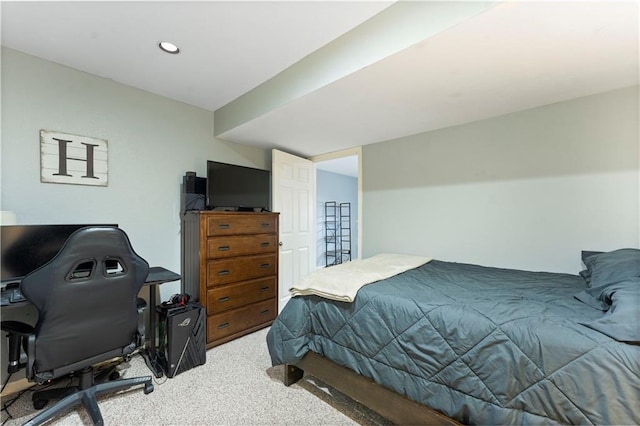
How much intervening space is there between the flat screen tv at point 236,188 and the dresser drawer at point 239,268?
558 millimetres

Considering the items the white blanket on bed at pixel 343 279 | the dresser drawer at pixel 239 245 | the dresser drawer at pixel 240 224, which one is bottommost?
the white blanket on bed at pixel 343 279

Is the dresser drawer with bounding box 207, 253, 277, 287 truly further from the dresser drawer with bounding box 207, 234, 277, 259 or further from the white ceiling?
the white ceiling

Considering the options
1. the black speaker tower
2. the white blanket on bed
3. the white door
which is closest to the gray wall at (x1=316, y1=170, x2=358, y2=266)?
the white door

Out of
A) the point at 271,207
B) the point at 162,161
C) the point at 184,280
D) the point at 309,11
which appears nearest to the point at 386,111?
the point at 309,11

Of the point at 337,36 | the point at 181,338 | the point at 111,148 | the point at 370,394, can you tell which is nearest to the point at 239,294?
the point at 181,338

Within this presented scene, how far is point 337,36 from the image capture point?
1708 millimetres

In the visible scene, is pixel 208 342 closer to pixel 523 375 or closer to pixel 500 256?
pixel 523 375

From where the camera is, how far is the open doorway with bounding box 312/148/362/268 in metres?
6.46

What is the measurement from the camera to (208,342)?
2.39m

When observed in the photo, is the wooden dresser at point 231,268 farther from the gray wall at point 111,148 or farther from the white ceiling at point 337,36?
the white ceiling at point 337,36

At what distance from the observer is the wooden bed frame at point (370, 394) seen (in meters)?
1.26

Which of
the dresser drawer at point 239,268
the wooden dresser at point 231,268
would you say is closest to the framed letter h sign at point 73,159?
the wooden dresser at point 231,268

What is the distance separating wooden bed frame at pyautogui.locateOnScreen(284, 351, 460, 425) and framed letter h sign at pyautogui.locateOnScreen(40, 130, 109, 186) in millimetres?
2173

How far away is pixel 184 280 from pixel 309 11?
99.6 inches
